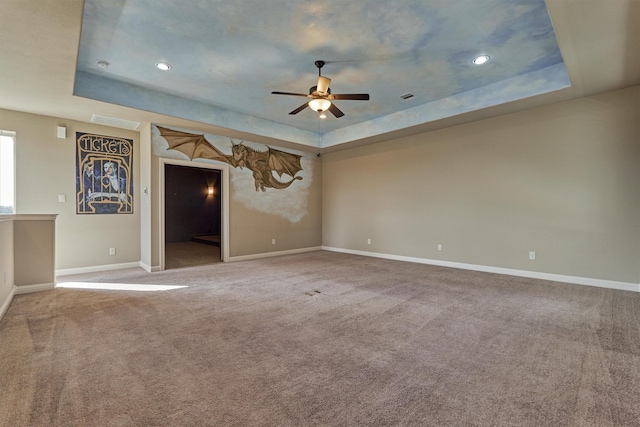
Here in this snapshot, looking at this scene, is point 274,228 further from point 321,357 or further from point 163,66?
point 321,357

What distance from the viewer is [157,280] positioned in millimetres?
4652

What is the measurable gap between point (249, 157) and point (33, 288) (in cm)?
426

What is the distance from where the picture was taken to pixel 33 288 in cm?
392

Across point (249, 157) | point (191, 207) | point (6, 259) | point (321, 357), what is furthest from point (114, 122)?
point (321, 357)

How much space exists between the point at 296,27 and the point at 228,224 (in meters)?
4.32

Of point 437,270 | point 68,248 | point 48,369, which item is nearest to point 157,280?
point 68,248

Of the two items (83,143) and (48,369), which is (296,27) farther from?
(83,143)

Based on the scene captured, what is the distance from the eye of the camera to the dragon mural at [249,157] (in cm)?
567

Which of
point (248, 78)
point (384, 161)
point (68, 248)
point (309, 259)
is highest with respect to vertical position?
point (248, 78)

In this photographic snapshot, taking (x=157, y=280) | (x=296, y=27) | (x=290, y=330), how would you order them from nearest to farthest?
(x=290, y=330) → (x=296, y=27) → (x=157, y=280)

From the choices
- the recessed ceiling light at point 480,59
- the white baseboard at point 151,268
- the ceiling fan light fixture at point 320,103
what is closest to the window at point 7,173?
the white baseboard at point 151,268

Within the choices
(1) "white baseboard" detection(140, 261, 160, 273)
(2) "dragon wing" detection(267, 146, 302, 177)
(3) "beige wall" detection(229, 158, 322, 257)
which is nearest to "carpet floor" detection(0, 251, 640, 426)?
(1) "white baseboard" detection(140, 261, 160, 273)

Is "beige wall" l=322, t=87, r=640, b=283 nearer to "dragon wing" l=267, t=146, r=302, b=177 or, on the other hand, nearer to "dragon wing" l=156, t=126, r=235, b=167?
"dragon wing" l=267, t=146, r=302, b=177

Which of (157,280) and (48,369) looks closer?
(48,369)
